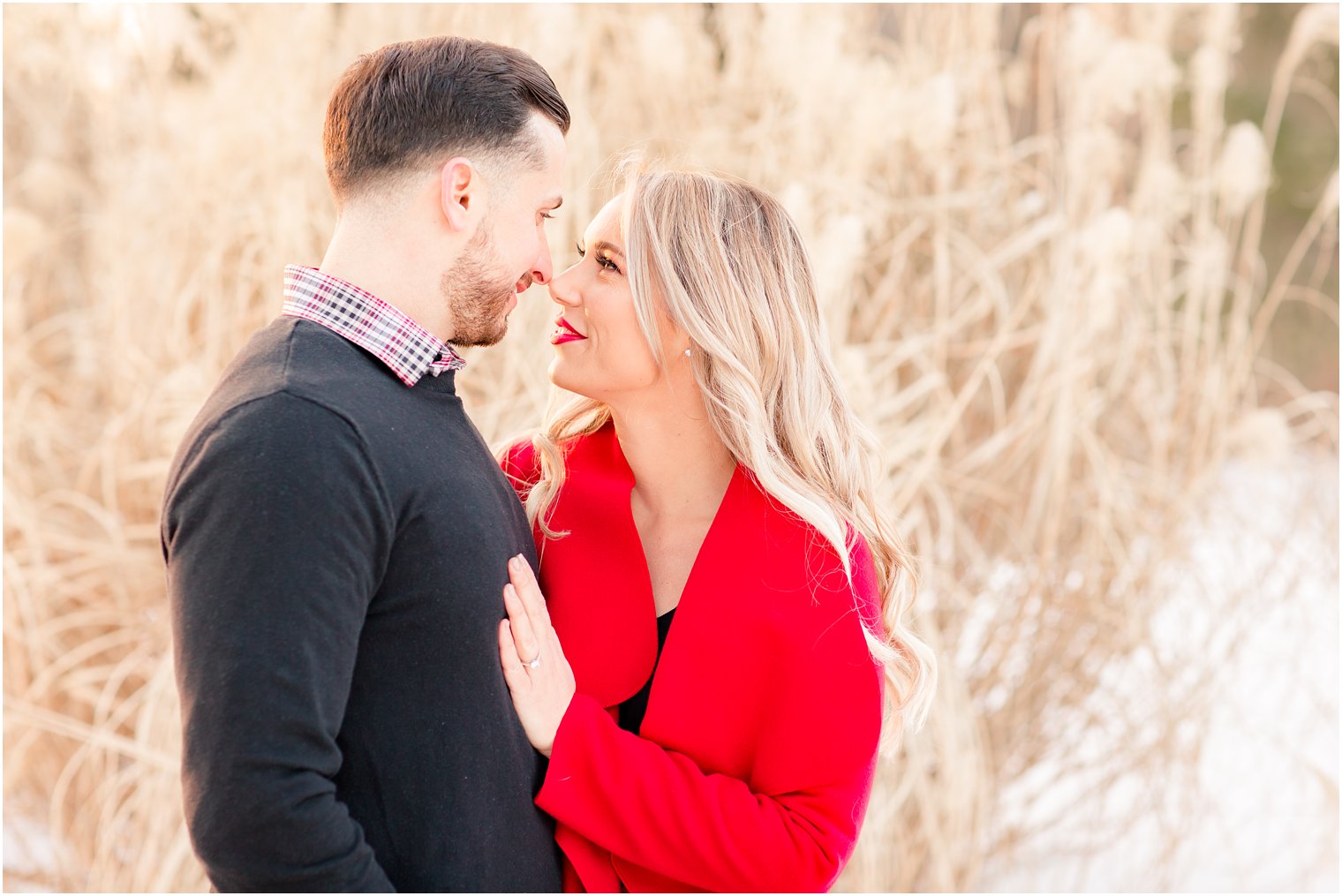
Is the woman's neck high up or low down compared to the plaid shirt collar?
down

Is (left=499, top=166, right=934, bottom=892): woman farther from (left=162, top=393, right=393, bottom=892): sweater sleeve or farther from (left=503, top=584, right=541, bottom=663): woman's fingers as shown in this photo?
(left=162, top=393, right=393, bottom=892): sweater sleeve

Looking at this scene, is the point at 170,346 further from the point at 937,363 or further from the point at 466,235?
the point at 937,363

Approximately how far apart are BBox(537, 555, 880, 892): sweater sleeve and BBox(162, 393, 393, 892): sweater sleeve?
36 centimetres

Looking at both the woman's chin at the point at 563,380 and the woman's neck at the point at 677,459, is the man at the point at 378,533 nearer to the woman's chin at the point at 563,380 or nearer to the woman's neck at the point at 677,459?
the woman's chin at the point at 563,380

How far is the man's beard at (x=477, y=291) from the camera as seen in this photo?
4.62 ft

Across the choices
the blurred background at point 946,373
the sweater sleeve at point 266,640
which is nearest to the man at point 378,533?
the sweater sleeve at point 266,640

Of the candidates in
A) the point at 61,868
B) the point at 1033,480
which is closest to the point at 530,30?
the point at 1033,480

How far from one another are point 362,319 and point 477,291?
0.52ft

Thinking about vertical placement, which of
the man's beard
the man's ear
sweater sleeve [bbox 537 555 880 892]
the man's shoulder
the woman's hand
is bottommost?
sweater sleeve [bbox 537 555 880 892]

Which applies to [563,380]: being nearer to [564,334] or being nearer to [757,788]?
[564,334]

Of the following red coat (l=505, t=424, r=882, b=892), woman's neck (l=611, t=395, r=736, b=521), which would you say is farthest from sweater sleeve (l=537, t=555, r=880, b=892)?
woman's neck (l=611, t=395, r=736, b=521)

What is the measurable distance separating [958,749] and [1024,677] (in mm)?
333

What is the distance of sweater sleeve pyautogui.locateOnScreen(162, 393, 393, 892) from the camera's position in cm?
108

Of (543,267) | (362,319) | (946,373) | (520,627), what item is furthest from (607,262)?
(946,373)
